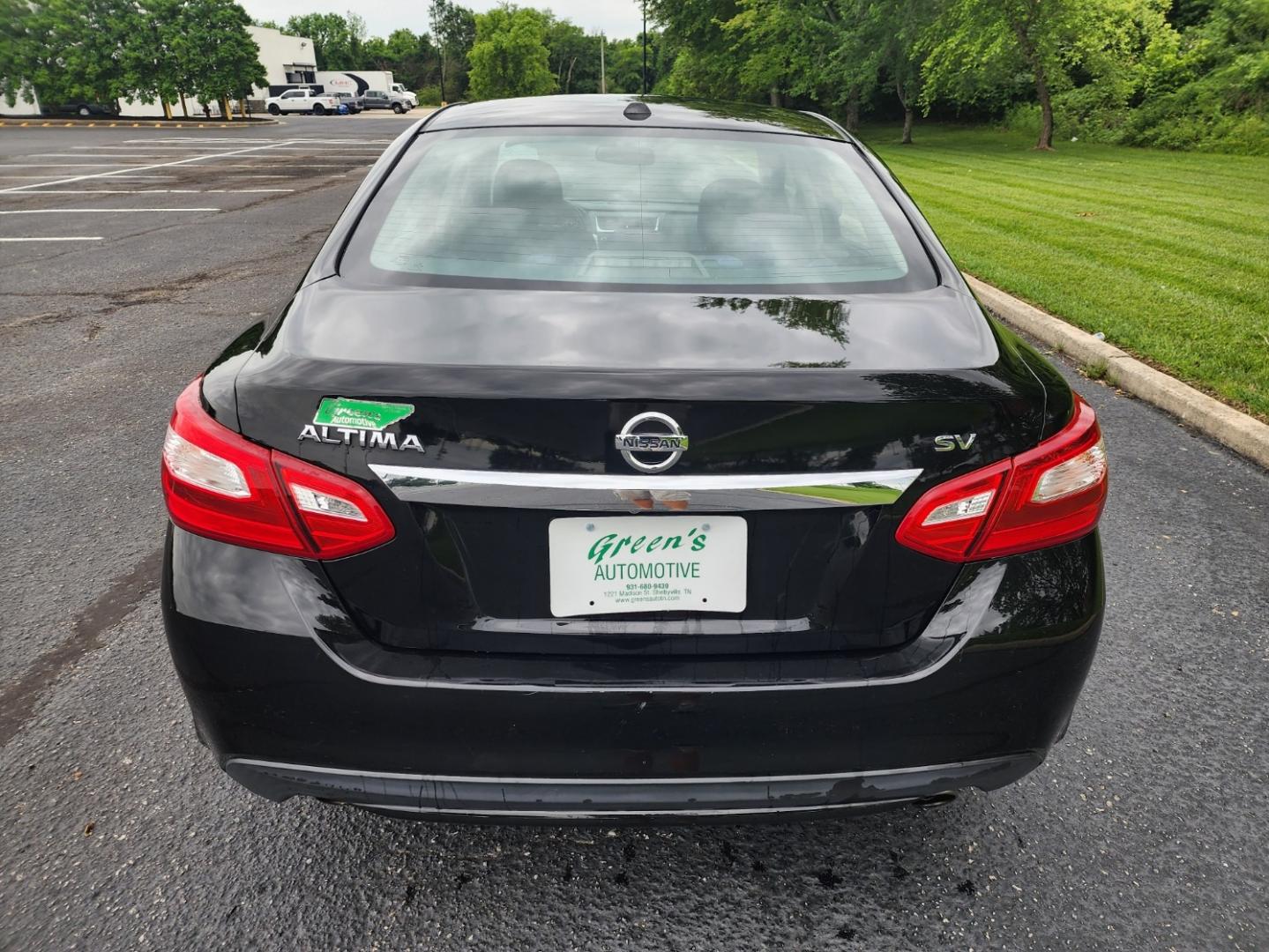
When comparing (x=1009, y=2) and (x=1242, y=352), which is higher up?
(x=1009, y=2)

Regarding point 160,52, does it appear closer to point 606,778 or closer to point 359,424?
point 359,424

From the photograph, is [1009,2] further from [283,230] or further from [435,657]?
[435,657]

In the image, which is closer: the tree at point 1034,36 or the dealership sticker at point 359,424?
the dealership sticker at point 359,424

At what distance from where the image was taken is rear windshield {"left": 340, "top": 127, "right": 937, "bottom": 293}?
6.77ft

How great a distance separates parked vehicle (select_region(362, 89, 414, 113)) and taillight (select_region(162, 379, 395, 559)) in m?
78.8

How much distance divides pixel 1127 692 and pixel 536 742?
1978 millimetres

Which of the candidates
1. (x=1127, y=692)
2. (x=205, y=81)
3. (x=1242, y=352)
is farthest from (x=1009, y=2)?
(x=205, y=81)

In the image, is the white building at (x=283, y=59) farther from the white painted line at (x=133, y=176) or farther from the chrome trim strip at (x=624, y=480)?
the chrome trim strip at (x=624, y=480)

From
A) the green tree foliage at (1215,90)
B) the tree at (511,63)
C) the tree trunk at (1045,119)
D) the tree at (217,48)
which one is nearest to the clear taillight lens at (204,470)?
the green tree foliage at (1215,90)

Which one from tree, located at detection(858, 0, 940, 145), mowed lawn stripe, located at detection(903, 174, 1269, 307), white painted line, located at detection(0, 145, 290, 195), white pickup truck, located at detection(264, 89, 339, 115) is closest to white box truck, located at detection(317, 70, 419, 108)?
white pickup truck, located at detection(264, 89, 339, 115)

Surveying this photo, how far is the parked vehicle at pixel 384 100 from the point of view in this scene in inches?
2886

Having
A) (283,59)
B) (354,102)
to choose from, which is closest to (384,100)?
(354,102)

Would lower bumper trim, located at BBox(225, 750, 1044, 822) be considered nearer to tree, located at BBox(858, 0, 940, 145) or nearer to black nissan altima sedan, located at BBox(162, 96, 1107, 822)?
black nissan altima sedan, located at BBox(162, 96, 1107, 822)

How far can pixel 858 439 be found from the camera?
61.6 inches
